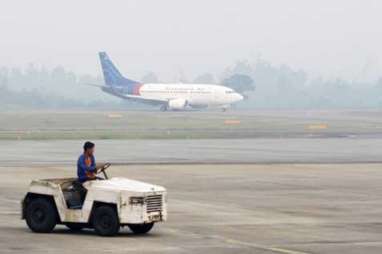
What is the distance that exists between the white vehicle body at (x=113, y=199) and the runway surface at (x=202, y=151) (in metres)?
28.2

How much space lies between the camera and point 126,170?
2050 inches

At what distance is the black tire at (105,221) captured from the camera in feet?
88.1

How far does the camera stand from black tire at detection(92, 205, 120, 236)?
26.8 metres

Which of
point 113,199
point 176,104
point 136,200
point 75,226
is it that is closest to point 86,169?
point 113,199

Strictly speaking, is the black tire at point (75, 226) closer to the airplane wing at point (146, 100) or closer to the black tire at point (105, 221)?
the black tire at point (105, 221)

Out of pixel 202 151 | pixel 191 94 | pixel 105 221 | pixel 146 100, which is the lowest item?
pixel 105 221

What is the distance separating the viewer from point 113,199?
26859mm

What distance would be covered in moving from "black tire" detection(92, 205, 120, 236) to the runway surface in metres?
29.1

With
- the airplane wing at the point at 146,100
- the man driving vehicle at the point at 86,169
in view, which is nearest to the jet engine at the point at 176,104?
the airplane wing at the point at 146,100

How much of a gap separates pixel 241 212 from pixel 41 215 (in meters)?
8.14

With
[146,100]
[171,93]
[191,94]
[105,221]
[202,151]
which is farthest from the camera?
[146,100]

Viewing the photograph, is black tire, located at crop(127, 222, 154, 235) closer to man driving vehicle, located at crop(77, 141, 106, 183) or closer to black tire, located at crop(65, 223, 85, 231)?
black tire, located at crop(65, 223, 85, 231)

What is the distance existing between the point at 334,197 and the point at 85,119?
8357 cm

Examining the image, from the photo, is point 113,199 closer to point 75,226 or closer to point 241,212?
point 75,226
